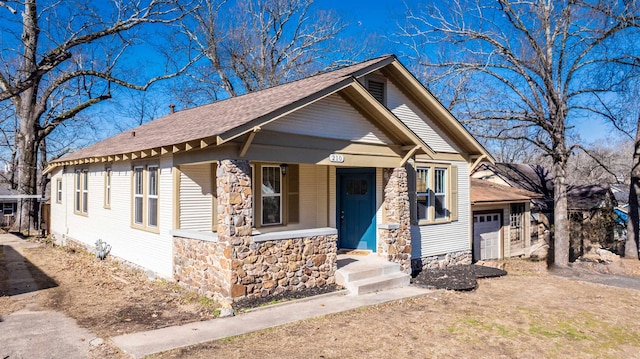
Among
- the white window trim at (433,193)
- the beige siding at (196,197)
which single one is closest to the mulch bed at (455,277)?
the white window trim at (433,193)

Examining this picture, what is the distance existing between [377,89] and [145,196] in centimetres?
635

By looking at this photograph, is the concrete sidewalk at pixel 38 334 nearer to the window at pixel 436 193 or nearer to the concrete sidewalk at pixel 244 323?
the concrete sidewalk at pixel 244 323

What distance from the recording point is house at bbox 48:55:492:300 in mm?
7789

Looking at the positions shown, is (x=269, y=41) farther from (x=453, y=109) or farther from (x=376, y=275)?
(x=376, y=275)

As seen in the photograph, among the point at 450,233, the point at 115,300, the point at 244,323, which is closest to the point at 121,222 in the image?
the point at 115,300

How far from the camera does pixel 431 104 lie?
12.4 metres

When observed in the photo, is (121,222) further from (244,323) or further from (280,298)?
(244,323)

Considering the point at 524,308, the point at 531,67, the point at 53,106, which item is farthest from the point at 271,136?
the point at 53,106

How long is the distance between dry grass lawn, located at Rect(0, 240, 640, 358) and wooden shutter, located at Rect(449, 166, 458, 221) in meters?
2.66

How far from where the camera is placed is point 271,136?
820 centimetres

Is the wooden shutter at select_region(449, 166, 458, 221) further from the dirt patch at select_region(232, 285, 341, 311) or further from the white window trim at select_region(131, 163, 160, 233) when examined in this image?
the white window trim at select_region(131, 163, 160, 233)

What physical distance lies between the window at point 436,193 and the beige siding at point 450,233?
269mm

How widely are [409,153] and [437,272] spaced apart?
A: 3.51 meters

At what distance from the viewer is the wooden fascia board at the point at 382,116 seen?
924cm
